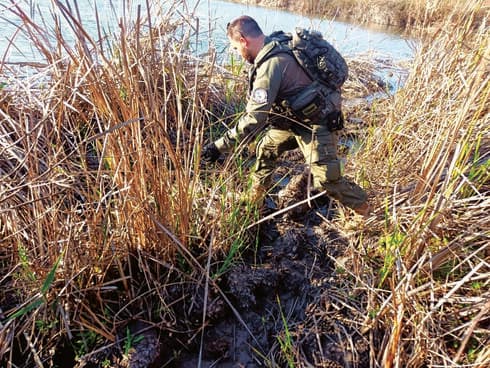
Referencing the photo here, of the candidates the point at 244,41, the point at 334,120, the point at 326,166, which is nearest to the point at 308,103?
the point at 334,120

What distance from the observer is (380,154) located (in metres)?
2.71

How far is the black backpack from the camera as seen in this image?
228 cm

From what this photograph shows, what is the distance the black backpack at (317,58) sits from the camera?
2.28 metres

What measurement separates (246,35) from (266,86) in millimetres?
478

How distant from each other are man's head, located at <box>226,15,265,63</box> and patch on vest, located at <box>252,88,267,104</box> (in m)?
0.43

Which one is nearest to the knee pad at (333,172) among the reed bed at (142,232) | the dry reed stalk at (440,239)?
the dry reed stalk at (440,239)

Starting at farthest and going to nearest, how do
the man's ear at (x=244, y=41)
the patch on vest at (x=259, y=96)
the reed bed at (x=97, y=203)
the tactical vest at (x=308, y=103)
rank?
1. the man's ear at (x=244, y=41)
2. the tactical vest at (x=308, y=103)
3. the patch on vest at (x=259, y=96)
4. the reed bed at (x=97, y=203)

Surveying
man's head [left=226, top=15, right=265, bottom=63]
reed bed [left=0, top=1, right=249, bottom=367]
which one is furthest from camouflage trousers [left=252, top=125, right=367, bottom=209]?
reed bed [left=0, top=1, right=249, bottom=367]

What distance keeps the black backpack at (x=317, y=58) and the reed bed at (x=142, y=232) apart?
0.80 metres

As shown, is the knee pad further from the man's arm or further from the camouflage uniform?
the man's arm

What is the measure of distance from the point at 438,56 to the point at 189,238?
241cm

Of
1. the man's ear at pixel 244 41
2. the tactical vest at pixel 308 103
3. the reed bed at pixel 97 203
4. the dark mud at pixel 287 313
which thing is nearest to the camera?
the reed bed at pixel 97 203

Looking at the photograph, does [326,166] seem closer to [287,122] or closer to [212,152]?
[287,122]

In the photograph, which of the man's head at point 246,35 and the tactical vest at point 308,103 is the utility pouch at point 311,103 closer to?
the tactical vest at point 308,103
